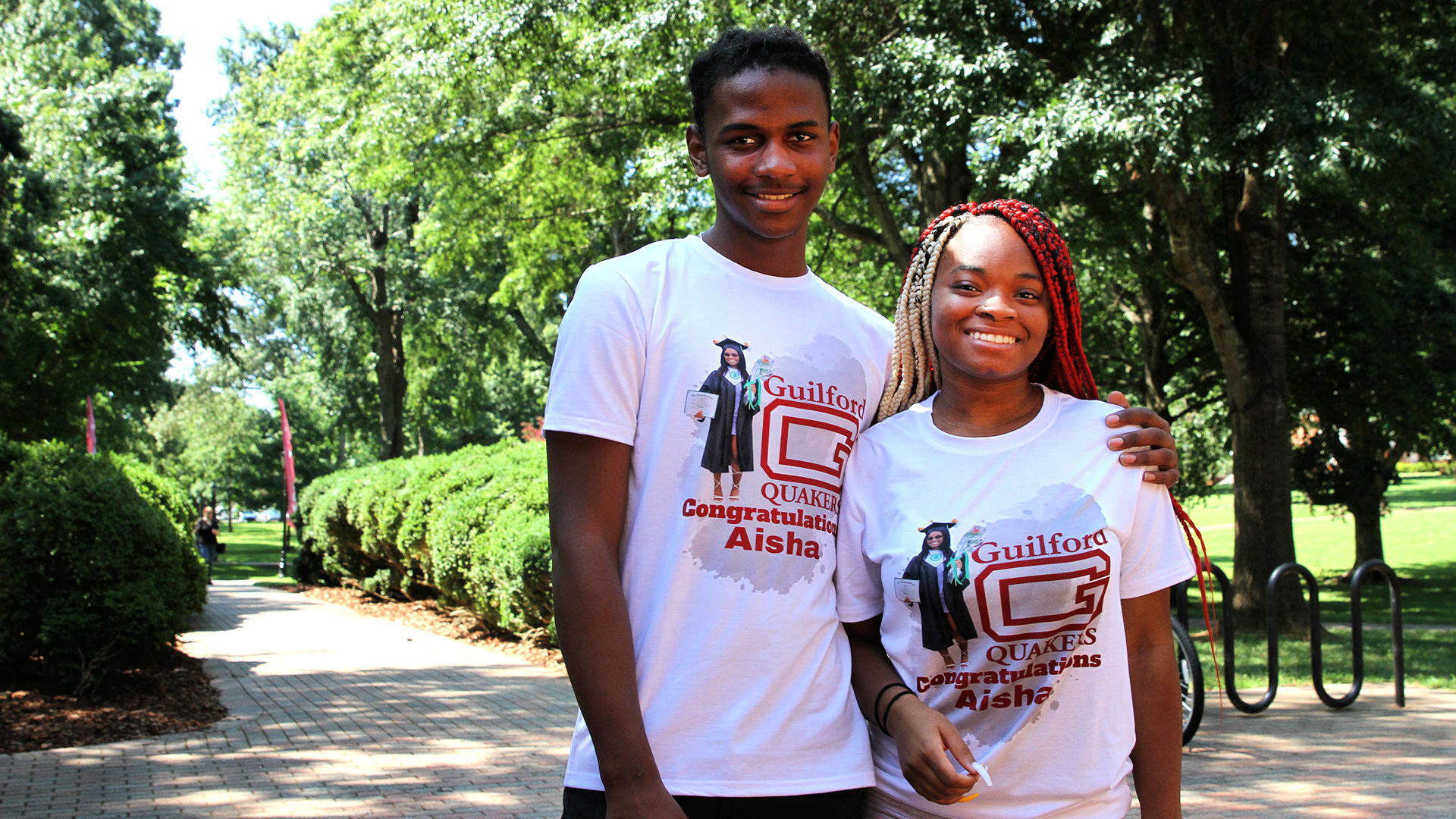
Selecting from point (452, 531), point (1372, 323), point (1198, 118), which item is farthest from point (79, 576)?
point (1372, 323)

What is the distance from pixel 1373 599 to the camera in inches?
788

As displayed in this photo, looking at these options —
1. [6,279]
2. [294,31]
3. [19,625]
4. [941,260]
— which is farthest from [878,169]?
[294,31]

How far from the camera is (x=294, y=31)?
32656mm

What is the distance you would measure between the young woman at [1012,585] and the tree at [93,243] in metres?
13.6

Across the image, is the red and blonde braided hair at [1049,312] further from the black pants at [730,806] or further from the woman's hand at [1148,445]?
the black pants at [730,806]

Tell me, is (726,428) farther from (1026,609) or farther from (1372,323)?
(1372,323)

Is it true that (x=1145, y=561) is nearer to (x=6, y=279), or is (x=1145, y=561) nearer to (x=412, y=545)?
(x=6, y=279)

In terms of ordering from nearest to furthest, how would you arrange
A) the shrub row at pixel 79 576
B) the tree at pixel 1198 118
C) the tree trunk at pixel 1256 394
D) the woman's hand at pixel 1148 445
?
1. the woman's hand at pixel 1148 445
2. the shrub row at pixel 79 576
3. the tree at pixel 1198 118
4. the tree trunk at pixel 1256 394

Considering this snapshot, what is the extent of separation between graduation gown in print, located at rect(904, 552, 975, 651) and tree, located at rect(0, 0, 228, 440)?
13.7 metres

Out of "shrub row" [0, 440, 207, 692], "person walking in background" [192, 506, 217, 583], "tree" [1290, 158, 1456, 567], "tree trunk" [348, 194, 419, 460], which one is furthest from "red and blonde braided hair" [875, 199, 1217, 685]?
"tree trunk" [348, 194, 419, 460]

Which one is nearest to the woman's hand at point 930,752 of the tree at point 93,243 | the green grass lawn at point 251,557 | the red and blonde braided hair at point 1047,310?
the red and blonde braided hair at point 1047,310

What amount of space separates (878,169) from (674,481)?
16454mm

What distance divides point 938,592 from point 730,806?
1.70 feet

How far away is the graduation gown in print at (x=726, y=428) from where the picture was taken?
1.99m
